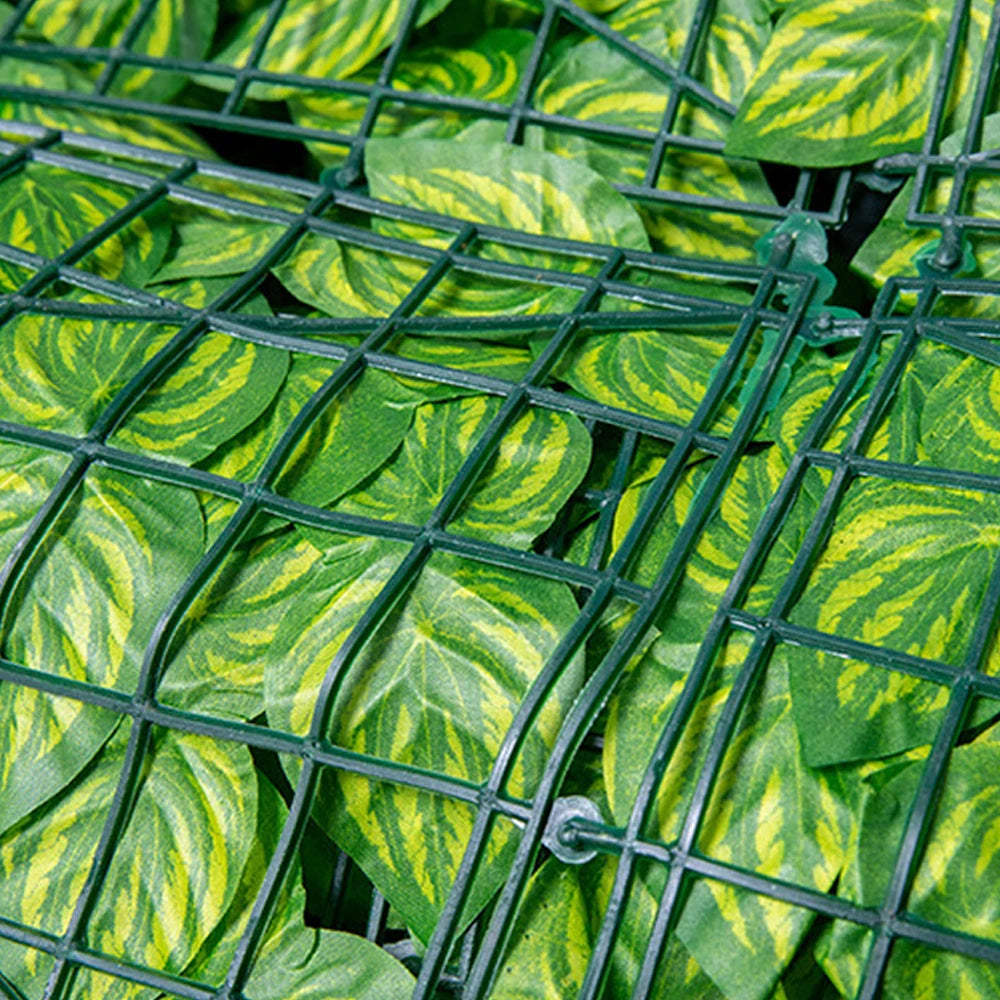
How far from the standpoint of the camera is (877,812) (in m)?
0.37

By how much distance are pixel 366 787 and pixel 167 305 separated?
0.24 m

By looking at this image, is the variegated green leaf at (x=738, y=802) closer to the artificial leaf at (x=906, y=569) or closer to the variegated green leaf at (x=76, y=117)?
the artificial leaf at (x=906, y=569)

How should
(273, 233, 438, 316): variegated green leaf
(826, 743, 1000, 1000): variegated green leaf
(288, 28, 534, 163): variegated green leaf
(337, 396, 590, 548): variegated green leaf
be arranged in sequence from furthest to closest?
(288, 28, 534, 163): variegated green leaf, (273, 233, 438, 316): variegated green leaf, (337, 396, 590, 548): variegated green leaf, (826, 743, 1000, 1000): variegated green leaf

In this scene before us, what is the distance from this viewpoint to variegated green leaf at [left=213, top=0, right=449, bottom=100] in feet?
2.20

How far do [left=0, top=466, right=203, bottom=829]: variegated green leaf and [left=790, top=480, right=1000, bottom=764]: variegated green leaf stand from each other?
0.76 feet

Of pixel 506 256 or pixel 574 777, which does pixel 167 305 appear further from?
pixel 574 777

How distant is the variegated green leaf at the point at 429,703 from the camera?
400 millimetres

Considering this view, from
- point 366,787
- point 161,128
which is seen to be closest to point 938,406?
point 366,787

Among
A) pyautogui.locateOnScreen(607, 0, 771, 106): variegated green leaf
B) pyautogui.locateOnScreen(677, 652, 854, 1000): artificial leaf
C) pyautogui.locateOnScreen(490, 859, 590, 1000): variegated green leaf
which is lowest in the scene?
pyautogui.locateOnScreen(490, 859, 590, 1000): variegated green leaf

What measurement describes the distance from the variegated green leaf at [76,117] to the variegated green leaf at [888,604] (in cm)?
45

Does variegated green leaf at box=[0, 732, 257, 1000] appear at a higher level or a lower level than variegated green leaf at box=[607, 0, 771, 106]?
lower

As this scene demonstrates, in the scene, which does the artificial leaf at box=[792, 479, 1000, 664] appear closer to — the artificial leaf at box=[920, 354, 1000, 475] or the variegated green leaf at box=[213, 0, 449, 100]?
the artificial leaf at box=[920, 354, 1000, 475]

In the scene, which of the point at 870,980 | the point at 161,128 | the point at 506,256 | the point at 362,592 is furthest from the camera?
the point at 161,128

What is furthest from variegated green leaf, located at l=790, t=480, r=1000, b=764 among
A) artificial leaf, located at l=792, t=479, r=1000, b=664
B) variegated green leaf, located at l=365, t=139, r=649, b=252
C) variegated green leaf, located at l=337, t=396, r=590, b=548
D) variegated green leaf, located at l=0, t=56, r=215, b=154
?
variegated green leaf, located at l=0, t=56, r=215, b=154
